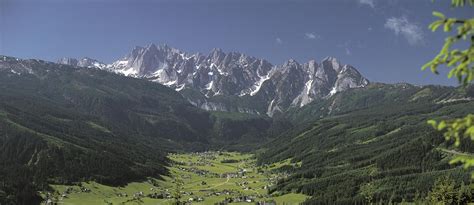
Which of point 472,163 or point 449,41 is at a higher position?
point 449,41

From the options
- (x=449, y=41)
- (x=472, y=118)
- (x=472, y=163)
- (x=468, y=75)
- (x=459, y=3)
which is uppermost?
(x=459, y=3)

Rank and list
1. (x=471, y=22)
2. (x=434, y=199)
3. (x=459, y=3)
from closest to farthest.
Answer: (x=471, y=22)
(x=459, y=3)
(x=434, y=199)

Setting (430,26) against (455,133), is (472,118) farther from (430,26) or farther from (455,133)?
(430,26)

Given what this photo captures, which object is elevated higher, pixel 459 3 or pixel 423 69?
pixel 459 3

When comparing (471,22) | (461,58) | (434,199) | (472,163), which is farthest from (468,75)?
(434,199)

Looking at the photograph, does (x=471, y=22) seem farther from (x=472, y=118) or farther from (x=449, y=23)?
(x=472, y=118)

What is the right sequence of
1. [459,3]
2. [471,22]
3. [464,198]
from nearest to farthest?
[471,22] → [459,3] → [464,198]

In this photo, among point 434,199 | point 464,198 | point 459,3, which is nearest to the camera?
point 459,3

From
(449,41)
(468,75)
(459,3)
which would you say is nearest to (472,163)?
(468,75)

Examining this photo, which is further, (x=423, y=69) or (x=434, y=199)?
(x=434, y=199)
